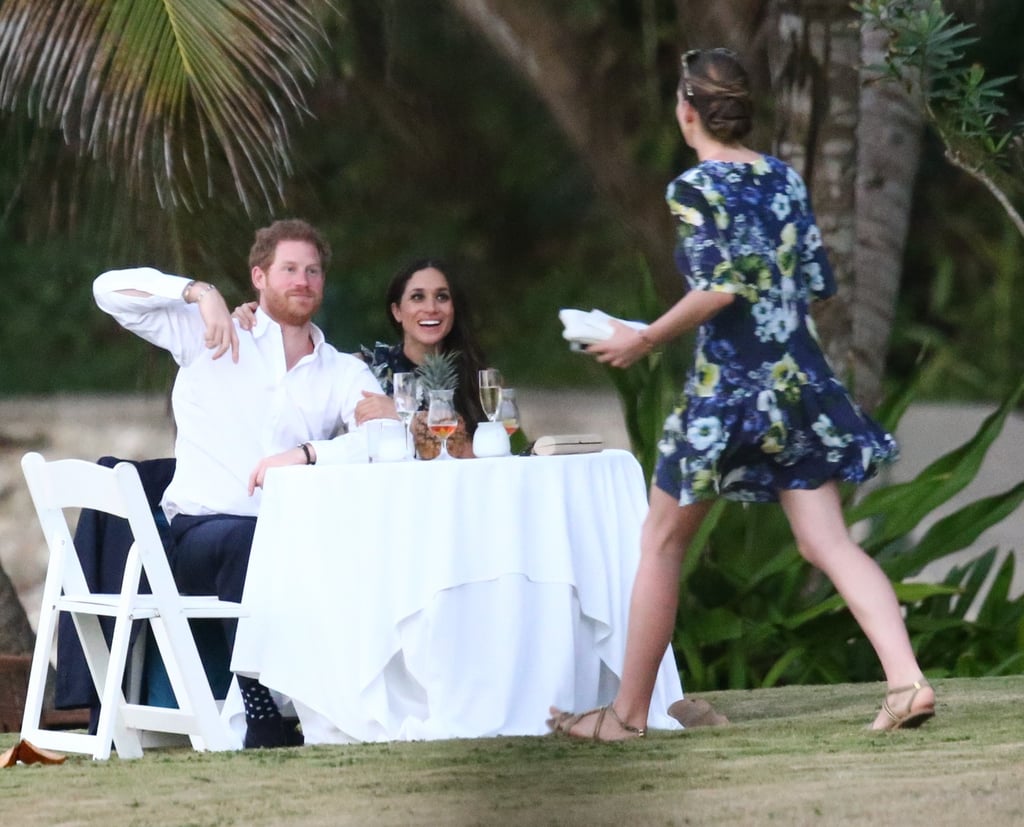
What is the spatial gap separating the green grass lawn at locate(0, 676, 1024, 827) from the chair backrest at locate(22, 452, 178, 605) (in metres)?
0.40

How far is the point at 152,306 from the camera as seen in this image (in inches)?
204

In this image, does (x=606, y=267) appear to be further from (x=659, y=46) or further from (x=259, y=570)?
(x=259, y=570)

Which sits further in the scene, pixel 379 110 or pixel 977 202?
pixel 977 202

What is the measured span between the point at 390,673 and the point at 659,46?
4893mm

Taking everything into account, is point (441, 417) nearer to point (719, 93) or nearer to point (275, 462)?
point (275, 462)

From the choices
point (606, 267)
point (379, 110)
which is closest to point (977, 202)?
point (606, 267)

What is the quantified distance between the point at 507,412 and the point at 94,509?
3.14ft

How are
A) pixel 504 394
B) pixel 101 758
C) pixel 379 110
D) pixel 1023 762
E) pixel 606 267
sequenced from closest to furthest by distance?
pixel 1023 762 → pixel 101 758 → pixel 504 394 → pixel 379 110 → pixel 606 267

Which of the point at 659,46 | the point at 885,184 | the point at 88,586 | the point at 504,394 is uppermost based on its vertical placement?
the point at 659,46

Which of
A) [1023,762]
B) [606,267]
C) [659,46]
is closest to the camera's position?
[1023,762]

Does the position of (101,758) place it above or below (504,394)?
below

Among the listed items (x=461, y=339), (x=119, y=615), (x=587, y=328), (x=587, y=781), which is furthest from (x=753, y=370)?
(x=119, y=615)

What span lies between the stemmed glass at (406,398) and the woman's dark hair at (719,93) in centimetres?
98

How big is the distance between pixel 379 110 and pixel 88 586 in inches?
225
